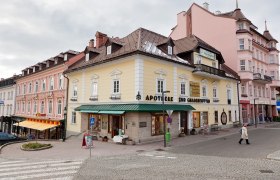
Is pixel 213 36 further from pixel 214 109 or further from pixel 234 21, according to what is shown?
pixel 214 109

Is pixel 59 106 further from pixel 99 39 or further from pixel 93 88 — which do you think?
pixel 99 39

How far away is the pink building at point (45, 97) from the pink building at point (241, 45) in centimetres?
1993

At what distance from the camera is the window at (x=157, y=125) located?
65.5 feet

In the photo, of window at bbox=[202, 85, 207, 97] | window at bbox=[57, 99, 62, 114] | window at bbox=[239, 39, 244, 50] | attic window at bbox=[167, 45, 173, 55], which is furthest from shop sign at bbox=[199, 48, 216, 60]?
window at bbox=[57, 99, 62, 114]

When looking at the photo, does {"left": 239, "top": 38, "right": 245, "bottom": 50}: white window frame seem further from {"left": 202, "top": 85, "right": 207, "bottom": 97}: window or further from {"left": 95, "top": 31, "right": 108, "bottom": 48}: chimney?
{"left": 95, "top": 31, "right": 108, "bottom": 48}: chimney

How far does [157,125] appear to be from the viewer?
67.0 feet

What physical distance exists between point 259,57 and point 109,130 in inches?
1222

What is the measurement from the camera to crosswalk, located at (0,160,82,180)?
955cm

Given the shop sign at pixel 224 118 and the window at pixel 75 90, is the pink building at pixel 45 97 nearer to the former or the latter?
the window at pixel 75 90

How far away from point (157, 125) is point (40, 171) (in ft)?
39.1

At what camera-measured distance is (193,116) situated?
969 inches

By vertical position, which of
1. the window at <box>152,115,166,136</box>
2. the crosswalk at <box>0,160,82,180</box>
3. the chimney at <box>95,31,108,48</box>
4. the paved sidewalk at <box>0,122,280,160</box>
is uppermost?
the chimney at <box>95,31,108,48</box>

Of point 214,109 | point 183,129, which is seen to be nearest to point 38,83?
point 183,129

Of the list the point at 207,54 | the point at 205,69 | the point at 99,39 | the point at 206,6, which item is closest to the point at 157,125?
the point at 205,69
